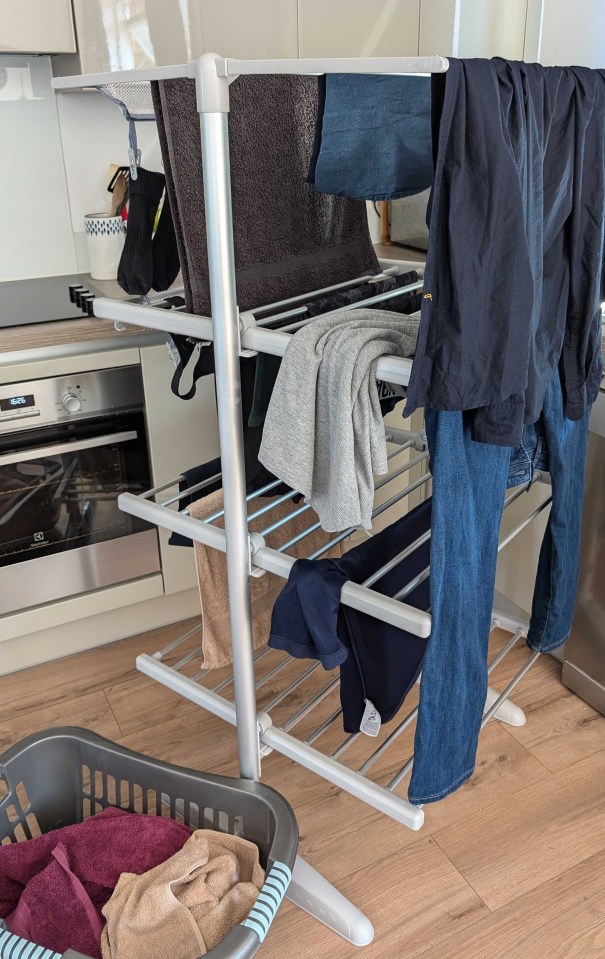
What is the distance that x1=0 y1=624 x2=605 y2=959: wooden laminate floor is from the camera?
1390 mm

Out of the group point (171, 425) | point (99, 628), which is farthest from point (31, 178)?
point (99, 628)

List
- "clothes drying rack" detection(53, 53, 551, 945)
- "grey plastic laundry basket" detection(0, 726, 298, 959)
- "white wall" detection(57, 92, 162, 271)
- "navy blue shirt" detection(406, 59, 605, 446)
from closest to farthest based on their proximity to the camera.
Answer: "navy blue shirt" detection(406, 59, 605, 446) < "clothes drying rack" detection(53, 53, 551, 945) < "grey plastic laundry basket" detection(0, 726, 298, 959) < "white wall" detection(57, 92, 162, 271)

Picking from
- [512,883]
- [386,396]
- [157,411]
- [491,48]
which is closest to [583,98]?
[386,396]

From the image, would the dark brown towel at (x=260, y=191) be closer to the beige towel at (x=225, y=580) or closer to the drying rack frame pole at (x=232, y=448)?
the drying rack frame pole at (x=232, y=448)

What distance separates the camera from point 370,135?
1.07m

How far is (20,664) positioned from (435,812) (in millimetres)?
1076

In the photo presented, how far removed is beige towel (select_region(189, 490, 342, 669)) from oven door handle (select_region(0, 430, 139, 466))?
0.48 m

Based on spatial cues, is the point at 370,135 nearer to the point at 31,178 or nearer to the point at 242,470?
the point at 242,470

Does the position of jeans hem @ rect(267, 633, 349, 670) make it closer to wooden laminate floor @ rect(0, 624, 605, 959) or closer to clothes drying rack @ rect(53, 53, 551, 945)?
clothes drying rack @ rect(53, 53, 551, 945)

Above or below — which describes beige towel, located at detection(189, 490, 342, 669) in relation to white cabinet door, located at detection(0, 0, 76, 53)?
below

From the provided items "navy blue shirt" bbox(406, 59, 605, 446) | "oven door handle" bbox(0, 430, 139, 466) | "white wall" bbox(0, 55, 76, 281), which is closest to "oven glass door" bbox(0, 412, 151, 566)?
"oven door handle" bbox(0, 430, 139, 466)

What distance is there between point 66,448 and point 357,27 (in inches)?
50.4

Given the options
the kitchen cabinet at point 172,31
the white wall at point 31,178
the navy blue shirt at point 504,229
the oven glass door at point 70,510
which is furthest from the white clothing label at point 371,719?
the white wall at point 31,178

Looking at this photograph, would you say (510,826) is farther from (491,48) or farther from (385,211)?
(491,48)
